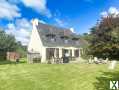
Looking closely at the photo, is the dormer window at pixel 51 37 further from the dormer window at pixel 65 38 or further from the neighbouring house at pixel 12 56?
the neighbouring house at pixel 12 56

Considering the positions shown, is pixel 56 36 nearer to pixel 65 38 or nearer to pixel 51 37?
pixel 51 37

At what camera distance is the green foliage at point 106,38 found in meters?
11.5

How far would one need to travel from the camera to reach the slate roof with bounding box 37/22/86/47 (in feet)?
137

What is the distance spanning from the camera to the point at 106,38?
39.4ft

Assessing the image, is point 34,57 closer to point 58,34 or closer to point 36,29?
point 36,29

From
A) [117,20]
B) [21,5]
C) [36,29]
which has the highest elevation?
[21,5]

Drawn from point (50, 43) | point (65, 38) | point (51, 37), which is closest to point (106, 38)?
point (50, 43)

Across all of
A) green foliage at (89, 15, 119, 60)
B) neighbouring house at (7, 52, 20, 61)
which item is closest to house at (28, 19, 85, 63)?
neighbouring house at (7, 52, 20, 61)

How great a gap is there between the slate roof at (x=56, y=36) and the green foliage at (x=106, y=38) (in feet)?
85.8

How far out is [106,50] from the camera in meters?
12.0

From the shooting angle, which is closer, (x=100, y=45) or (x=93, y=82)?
(x=100, y=45)

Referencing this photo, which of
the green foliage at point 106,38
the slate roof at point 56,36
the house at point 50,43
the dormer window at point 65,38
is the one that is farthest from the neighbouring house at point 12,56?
the green foliage at point 106,38

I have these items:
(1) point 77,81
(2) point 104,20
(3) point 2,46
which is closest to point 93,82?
(1) point 77,81

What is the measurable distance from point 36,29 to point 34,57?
5553 mm
